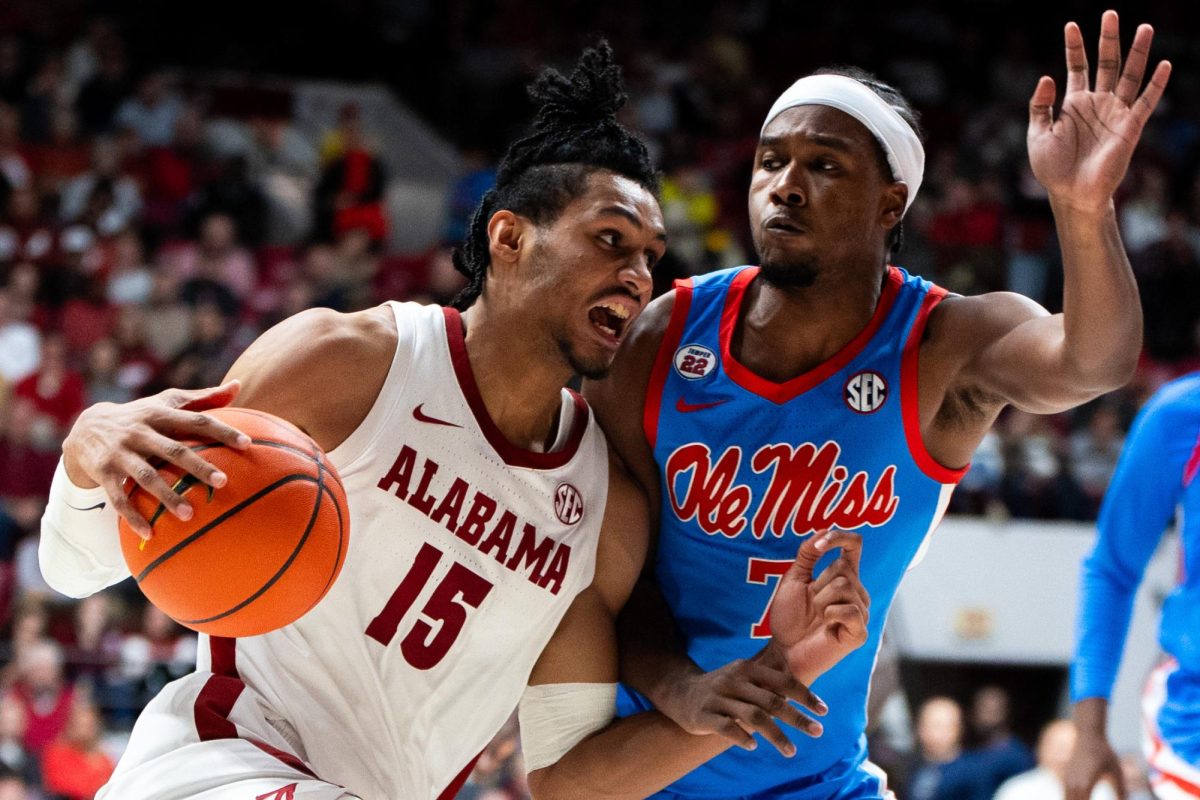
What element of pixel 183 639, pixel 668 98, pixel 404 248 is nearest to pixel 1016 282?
pixel 668 98

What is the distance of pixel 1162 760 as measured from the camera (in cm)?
407

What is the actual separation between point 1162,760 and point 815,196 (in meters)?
1.78

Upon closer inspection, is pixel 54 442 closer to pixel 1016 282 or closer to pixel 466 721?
pixel 466 721

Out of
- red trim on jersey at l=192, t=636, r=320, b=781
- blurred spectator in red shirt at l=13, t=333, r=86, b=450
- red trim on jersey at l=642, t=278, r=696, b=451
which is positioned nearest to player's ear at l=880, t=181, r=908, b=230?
red trim on jersey at l=642, t=278, r=696, b=451

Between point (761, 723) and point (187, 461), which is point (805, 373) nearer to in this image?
point (761, 723)

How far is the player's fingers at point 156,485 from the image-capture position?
2.74 m

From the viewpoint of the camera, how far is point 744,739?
330 cm

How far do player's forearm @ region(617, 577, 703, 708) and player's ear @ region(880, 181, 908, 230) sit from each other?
109 centimetres

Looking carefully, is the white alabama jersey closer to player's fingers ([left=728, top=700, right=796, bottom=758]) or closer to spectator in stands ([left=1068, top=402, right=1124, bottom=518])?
player's fingers ([left=728, top=700, right=796, bottom=758])

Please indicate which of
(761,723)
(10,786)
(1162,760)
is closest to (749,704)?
(761,723)

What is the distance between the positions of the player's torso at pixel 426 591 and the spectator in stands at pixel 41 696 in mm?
5164

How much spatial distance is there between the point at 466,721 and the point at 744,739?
0.69 metres

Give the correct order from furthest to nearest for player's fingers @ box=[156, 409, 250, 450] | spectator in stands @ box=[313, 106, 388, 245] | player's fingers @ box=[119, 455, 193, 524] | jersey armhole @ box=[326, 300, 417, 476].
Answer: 1. spectator in stands @ box=[313, 106, 388, 245]
2. jersey armhole @ box=[326, 300, 417, 476]
3. player's fingers @ box=[156, 409, 250, 450]
4. player's fingers @ box=[119, 455, 193, 524]

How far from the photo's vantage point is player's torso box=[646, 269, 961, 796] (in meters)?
3.75
